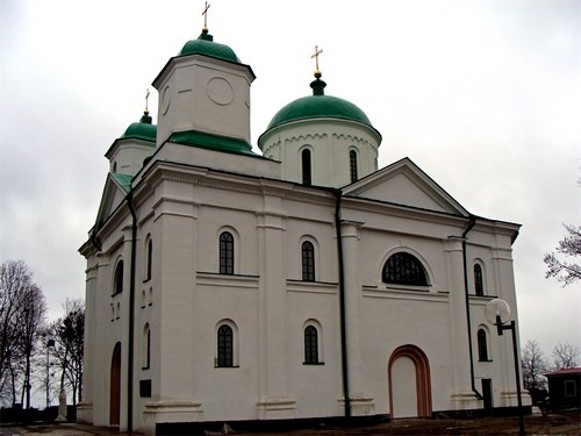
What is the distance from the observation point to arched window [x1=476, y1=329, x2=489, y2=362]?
27.1 meters

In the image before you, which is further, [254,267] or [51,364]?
[51,364]

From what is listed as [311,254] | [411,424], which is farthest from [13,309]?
[411,424]

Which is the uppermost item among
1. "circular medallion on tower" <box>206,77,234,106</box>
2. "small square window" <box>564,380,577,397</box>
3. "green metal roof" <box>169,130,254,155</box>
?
"circular medallion on tower" <box>206,77,234,106</box>

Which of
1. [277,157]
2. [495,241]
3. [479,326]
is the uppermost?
[277,157]

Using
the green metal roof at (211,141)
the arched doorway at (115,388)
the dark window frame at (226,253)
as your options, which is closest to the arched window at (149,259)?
the dark window frame at (226,253)

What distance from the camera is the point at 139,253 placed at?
22328 millimetres

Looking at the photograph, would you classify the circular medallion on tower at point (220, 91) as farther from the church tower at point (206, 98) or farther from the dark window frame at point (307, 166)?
the dark window frame at point (307, 166)

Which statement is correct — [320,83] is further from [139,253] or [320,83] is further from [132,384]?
[132,384]

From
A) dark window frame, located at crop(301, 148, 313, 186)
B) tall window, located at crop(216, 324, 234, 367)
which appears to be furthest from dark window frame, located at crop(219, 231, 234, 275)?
dark window frame, located at crop(301, 148, 313, 186)

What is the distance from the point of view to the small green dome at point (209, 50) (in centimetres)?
2319

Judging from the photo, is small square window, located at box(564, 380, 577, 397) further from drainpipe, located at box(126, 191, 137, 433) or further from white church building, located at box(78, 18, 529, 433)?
drainpipe, located at box(126, 191, 137, 433)

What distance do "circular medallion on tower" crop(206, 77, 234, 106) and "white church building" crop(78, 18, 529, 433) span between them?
5 centimetres

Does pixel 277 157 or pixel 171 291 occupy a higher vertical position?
pixel 277 157

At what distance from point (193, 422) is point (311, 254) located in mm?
7348
